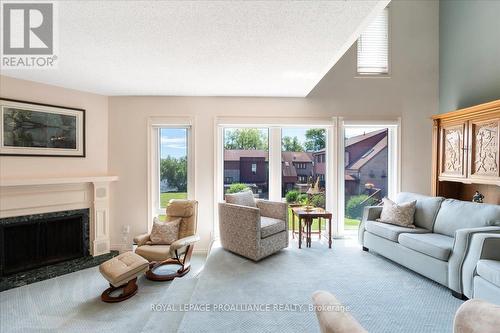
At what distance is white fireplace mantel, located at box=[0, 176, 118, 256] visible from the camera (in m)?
2.95

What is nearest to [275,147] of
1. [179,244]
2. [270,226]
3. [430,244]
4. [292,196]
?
[292,196]

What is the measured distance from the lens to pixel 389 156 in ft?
13.4

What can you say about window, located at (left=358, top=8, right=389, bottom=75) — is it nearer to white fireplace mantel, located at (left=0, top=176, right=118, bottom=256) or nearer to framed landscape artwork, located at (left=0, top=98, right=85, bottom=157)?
white fireplace mantel, located at (left=0, top=176, right=118, bottom=256)

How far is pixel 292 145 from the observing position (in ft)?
13.5

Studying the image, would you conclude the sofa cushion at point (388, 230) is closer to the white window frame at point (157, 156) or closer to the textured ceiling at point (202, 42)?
the textured ceiling at point (202, 42)

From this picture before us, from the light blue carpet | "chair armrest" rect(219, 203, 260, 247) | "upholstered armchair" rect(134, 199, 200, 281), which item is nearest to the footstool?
"upholstered armchair" rect(134, 199, 200, 281)

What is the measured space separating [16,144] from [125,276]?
229cm

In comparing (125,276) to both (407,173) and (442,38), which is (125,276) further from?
(442,38)

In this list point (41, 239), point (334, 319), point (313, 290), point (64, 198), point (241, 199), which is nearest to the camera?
point (334, 319)

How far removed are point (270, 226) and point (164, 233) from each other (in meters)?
1.48

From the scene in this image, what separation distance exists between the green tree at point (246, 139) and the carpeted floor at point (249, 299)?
1818 mm

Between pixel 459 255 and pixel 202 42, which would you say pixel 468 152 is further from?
pixel 202 42

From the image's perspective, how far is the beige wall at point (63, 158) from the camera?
3.03 metres

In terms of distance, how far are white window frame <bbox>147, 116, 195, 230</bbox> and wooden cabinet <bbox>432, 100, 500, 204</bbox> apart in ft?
12.5
